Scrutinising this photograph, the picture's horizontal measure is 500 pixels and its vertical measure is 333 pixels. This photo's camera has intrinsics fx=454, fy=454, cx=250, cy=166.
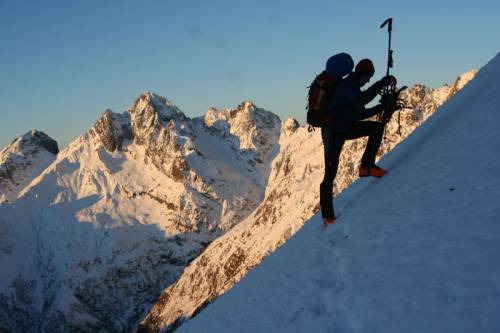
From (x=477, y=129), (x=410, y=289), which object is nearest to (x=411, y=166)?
(x=477, y=129)

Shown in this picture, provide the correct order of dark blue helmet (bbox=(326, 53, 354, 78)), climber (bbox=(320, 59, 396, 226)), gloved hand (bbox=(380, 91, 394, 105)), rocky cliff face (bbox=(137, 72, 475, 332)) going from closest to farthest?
dark blue helmet (bbox=(326, 53, 354, 78))
climber (bbox=(320, 59, 396, 226))
gloved hand (bbox=(380, 91, 394, 105))
rocky cliff face (bbox=(137, 72, 475, 332))

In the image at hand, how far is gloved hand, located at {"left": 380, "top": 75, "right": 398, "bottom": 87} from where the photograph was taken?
32.5 feet

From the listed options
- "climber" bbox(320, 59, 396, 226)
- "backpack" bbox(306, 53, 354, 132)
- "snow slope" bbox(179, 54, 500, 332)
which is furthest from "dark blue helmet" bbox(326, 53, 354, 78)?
"snow slope" bbox(179, 54, 500, 332)

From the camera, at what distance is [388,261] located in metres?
5.74

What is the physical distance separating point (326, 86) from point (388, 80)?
165 centimetres

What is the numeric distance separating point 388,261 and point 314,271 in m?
2.04

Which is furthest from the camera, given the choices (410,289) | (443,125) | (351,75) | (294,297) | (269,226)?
(269,226)

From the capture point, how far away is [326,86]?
9.20m

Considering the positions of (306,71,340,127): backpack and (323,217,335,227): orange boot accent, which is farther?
(323,217,335,227): orange boot accent

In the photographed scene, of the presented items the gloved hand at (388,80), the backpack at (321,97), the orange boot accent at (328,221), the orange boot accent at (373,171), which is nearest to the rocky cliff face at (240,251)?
the orange boot accent at (373,171)

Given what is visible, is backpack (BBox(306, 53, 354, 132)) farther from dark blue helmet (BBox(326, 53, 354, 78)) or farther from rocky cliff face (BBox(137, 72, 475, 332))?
rocky cliff face (BBox(137, 72, 475, 332))

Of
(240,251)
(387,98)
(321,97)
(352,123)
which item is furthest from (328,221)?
(240,251)

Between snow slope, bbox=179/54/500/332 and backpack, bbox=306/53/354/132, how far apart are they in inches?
75.5

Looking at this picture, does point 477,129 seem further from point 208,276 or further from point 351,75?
point 208,276
